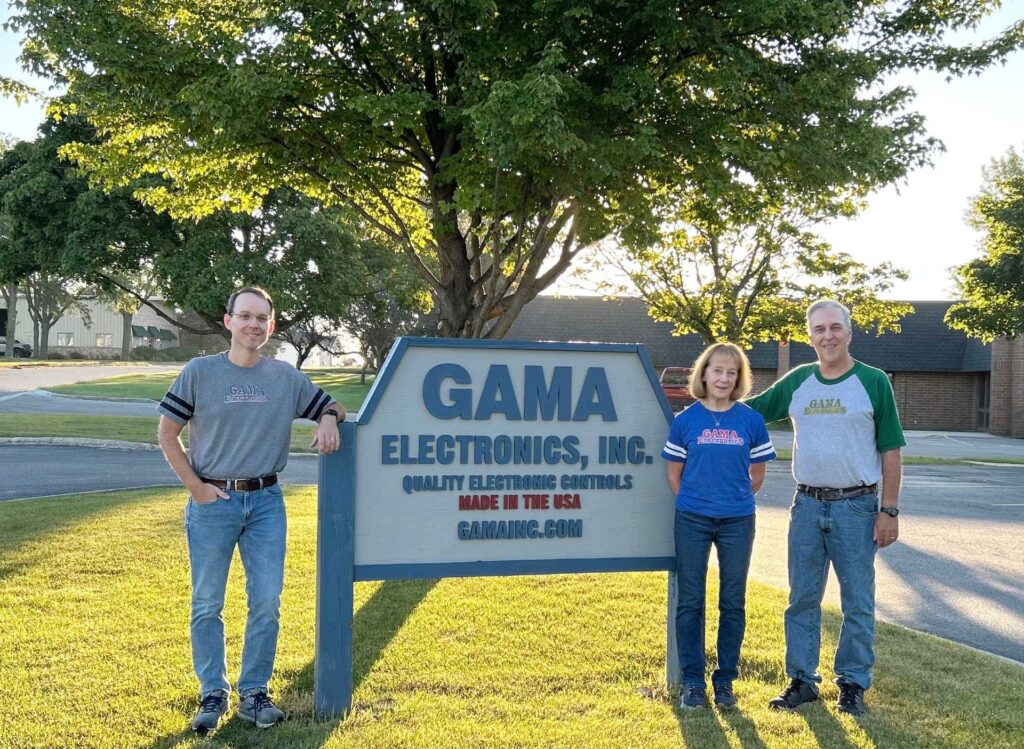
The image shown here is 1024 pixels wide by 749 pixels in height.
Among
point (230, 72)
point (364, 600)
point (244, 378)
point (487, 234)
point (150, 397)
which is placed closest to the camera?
point (244, 378)

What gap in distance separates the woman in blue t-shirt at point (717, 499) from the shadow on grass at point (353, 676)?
5.42ft

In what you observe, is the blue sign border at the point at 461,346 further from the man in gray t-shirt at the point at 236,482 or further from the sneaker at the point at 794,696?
the sneaker at the point at 794,696

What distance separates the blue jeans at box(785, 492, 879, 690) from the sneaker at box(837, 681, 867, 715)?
3 centimetres

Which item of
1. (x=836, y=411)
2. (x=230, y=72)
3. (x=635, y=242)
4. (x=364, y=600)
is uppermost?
(x=230, y=72)

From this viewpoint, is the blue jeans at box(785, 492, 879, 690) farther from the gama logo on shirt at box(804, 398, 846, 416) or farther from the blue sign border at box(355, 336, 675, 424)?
the blue sign border at box(355, 336, 675, 424)

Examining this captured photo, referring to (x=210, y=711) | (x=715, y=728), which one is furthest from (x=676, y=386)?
(x=210, y=711)

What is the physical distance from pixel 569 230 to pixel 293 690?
6.59 m

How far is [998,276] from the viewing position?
22.4 metres

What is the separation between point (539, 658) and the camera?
5176 millimetres

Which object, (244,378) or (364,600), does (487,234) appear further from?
(244,378)

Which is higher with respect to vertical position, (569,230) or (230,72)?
(230,72)

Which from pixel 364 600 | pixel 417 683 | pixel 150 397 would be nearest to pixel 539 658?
pixel 417 683

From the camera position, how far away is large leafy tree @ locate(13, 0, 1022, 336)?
7680mm

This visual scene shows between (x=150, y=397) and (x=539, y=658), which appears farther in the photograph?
(x=150, y=397)
